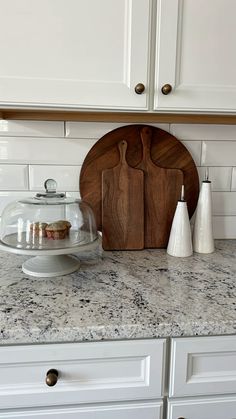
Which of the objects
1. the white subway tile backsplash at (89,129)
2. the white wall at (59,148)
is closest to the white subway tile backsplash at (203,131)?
the white wall at (59,148)

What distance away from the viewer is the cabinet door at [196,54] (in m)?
0.90

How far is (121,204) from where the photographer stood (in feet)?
3.92

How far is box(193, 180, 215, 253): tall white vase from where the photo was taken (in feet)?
3.85

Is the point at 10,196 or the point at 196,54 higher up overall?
the point at 196,54

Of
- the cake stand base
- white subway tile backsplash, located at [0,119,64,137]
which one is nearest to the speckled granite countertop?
the cake stand base

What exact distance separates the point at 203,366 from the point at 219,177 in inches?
29.8

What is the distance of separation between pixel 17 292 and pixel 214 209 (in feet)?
2.70

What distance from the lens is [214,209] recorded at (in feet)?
4.32

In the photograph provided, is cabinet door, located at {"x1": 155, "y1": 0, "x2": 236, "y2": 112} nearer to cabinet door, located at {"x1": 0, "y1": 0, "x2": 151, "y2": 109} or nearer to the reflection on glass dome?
cabinet door, located at {"x1": 0, "y1": 0, "x2": 151, "y2": 109}

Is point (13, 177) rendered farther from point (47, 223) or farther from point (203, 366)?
point (203, 366)

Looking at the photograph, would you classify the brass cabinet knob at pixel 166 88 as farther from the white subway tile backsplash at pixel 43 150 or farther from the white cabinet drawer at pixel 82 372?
the white cabinet drawer at pixel 82 372

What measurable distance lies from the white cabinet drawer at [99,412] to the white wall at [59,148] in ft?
2.33

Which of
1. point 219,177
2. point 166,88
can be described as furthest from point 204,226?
point 166,88

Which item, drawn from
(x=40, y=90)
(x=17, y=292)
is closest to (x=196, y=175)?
(x=40, y=90)
